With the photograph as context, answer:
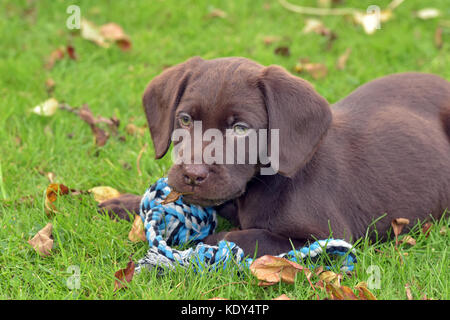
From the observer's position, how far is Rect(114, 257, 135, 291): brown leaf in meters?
3.00

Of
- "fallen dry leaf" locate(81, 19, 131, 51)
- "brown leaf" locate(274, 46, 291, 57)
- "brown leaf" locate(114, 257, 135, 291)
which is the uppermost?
"fallen dry leaf" locate(81, 19, 131, 51)

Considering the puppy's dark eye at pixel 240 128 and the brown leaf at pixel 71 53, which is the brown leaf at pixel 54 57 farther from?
the puppy's dark eye at pixel 240 128

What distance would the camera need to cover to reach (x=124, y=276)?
3.06 meters

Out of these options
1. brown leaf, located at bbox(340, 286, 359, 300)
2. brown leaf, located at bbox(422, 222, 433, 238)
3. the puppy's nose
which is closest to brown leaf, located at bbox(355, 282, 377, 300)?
brown leaf, located at bbox(340, 286, 359, 300)

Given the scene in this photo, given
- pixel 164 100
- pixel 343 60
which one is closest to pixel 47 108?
pixel 164 100

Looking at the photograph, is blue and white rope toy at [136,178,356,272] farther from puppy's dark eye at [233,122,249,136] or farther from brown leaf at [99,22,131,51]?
brown leaf at [99,22,131,51]

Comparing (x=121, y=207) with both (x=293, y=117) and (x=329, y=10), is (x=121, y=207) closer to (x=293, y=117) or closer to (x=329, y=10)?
(x=293, y=117)

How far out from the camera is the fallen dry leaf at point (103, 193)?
3959mm

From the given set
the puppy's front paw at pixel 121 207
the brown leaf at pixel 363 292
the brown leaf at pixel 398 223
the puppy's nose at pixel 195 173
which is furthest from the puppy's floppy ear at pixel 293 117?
the puppy's front paw at pixel 121 207

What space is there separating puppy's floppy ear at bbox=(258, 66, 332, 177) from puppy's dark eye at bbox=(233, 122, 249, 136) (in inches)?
5.5

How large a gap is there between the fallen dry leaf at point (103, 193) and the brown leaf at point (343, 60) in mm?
2831
